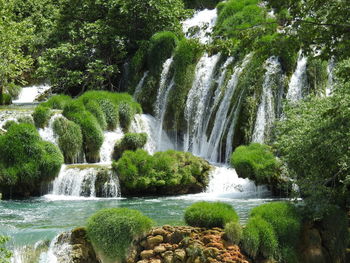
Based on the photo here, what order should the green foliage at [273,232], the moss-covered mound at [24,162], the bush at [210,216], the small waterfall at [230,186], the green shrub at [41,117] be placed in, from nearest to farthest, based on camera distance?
the green foliage at [273,232]
the bush at [210,216]
the small waterfall at [230,186]
the moss-covered mound at [24,162]
the green shrub at [41,117]

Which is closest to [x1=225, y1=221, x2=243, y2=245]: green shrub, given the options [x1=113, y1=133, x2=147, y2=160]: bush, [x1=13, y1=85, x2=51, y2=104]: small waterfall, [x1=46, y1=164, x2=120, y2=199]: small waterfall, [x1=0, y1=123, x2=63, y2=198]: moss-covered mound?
[x1=46, y1=164, x2=120, y2=199]: small waterfall

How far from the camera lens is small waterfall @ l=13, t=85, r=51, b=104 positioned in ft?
95.9

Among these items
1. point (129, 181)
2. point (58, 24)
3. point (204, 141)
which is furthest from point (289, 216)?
point (58, 24)

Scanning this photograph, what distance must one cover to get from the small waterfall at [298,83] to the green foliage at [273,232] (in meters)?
9.87

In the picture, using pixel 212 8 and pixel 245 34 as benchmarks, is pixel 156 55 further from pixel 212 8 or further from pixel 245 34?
pixel 245 34

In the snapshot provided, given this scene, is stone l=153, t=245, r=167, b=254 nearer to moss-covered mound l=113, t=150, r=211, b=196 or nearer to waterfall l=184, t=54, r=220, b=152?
moss-covered mound l=113, t=150, r=211, b=196

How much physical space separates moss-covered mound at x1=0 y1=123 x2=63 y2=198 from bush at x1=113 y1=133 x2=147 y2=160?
3087 mm

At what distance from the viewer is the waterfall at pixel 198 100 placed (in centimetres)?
2280

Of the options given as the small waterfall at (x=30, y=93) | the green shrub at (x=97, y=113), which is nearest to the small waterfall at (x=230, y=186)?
the green shrub at (x=97, y=113)

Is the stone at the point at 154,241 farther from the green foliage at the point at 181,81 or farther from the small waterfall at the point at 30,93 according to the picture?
the small waterfall at the point at 30,93

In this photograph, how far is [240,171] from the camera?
642 inches

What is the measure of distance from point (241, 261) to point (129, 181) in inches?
368

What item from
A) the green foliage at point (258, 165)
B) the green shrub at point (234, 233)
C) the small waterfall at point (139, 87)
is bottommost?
the green shrub at point (234, 233)

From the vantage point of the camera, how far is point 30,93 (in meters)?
30.2
